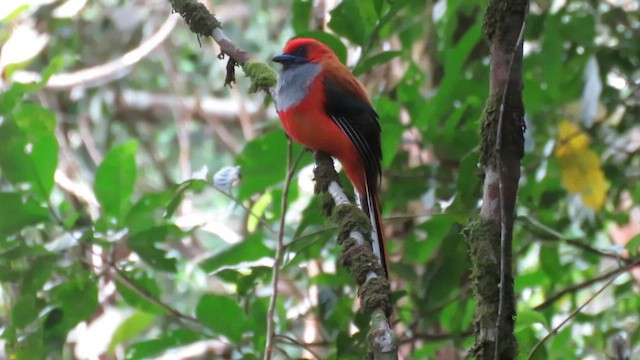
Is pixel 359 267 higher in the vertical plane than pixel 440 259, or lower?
lower

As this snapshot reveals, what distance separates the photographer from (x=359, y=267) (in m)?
1.86

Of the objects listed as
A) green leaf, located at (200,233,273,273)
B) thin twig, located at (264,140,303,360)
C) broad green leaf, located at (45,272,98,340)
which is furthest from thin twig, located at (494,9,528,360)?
broad green leaf, located at (45,272,98,340)

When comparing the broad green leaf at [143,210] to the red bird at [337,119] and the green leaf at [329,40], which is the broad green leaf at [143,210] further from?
the green leaf at [329,40]

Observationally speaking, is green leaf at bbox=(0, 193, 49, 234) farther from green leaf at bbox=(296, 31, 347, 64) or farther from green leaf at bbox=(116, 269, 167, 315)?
green leaf at bbox=(296, 31, 347, 64)

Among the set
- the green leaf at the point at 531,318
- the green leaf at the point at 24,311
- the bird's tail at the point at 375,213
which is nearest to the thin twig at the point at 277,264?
the bird's tail at the point at 375,213

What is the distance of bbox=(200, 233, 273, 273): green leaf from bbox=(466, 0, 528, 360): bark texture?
1.35m

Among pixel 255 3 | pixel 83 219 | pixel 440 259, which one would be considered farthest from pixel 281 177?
pixel 255 3

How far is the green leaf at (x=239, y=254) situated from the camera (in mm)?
2963

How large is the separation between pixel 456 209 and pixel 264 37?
14.3ft

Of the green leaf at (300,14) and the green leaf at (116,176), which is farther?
the green leaf at (300,14)

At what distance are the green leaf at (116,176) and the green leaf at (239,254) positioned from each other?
34cm

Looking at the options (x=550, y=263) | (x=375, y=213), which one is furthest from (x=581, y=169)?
(x=375, y=213)

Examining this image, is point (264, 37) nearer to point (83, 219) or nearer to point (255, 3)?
point (255, 3)

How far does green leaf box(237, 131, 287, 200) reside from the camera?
3.10 m
